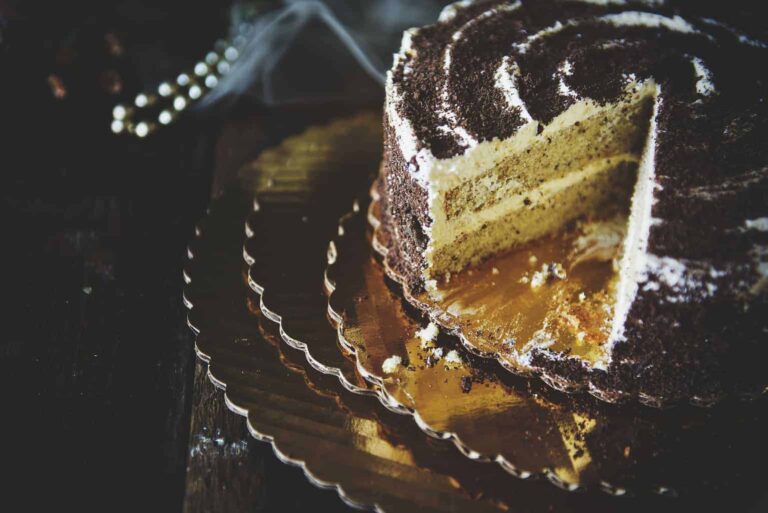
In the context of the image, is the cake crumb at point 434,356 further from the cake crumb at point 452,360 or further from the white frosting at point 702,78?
the white frosting at point 702,78

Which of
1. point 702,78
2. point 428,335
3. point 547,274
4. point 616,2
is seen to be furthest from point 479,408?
point 616,2

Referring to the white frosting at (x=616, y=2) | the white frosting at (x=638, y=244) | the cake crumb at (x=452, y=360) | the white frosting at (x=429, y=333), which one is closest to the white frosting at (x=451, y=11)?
the white frosting at (x=616, y=2)

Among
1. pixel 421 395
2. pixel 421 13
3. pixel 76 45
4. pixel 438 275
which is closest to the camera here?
pixel 421 395

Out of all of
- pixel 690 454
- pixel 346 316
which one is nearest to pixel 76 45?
pixel 346 316

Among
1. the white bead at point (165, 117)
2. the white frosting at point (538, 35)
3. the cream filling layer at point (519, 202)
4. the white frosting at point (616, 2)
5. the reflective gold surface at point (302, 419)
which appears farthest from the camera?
the white bead at point (165, 117)

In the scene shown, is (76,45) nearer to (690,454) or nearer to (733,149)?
(733,149)

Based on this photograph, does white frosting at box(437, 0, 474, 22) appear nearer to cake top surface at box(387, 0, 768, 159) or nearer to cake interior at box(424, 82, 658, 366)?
cake top surface at box(387, 0, 768, 159)

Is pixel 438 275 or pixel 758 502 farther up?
pixel 438 275
